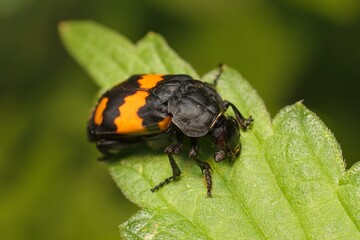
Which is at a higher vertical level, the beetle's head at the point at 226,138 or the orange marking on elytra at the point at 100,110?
the orange marking on elytra at the point at 100,110

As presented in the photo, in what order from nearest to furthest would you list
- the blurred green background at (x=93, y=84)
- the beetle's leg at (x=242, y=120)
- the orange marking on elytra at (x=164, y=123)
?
the beetle's leg at (x=242, y=120)
the orange marking on elytra at (x=164, y=123)
the blurred green background at (x=93, y=84)

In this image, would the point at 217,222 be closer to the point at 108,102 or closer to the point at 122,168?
the point at 122,168

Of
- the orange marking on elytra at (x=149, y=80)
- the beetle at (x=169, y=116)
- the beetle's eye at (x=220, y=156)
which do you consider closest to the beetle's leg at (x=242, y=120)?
the beetle at (x=169, y=116)

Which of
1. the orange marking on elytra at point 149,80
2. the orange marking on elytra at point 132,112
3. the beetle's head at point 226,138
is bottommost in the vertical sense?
the beetle's head at point 226,138

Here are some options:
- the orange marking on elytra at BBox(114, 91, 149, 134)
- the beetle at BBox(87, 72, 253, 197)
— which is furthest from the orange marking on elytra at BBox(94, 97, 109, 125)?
the orange marking on elytra at BBox(114, 91, 149, 134)

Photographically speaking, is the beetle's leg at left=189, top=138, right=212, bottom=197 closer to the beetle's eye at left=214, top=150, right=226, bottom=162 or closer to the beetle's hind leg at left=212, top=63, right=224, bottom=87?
the beetle's eye at left=214, top=150, right=226, bottom=162

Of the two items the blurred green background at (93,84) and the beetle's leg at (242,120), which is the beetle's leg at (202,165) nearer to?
the beetle's leg at (242,120)

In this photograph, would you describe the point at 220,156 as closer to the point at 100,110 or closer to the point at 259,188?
the point at 259,188

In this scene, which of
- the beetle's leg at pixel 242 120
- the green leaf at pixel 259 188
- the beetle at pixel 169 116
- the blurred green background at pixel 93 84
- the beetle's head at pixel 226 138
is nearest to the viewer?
the green leaf at pixel 259 188
